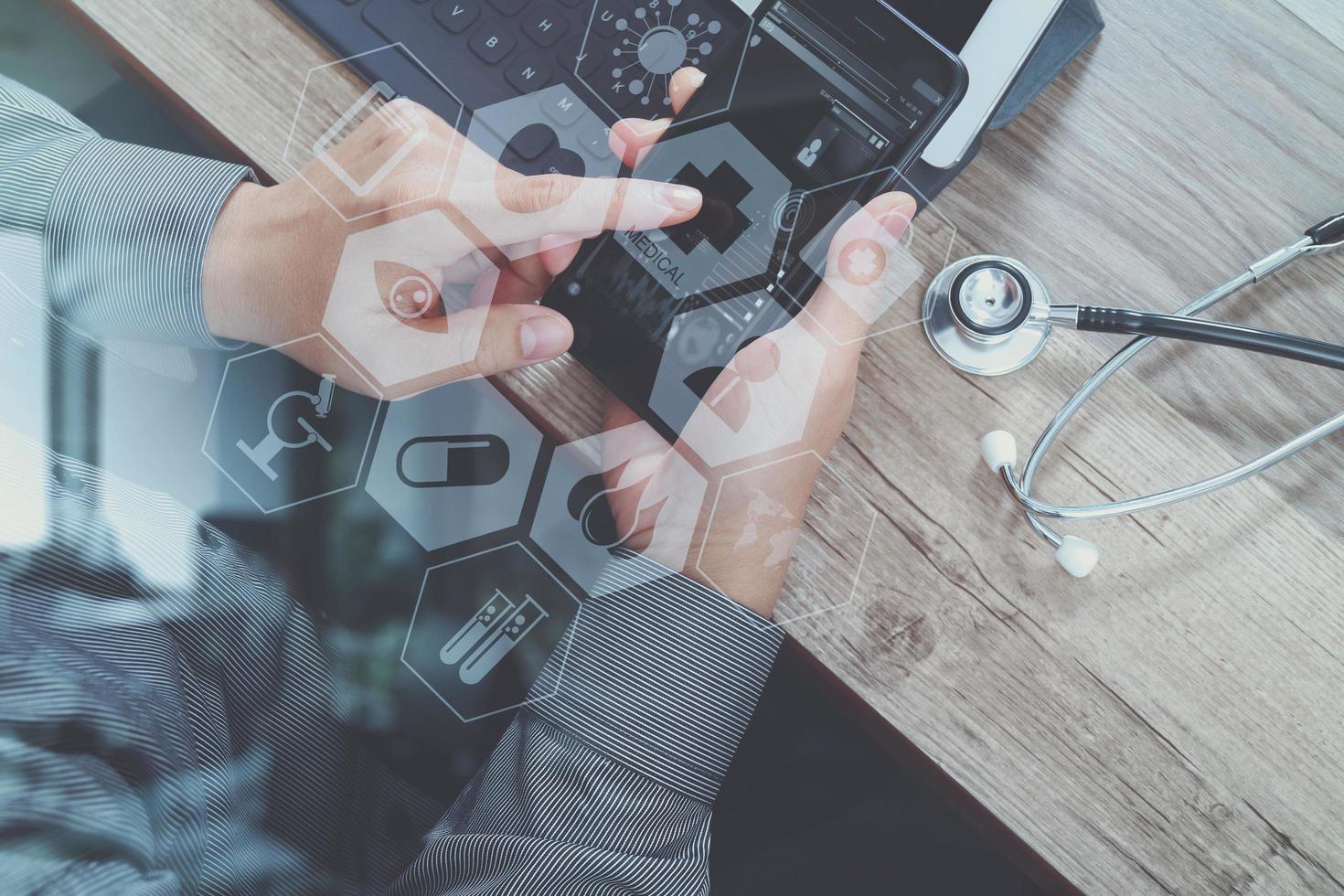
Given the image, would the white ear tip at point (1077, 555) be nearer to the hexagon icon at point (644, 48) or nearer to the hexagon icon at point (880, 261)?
the hexagon icon at point (880, 261)

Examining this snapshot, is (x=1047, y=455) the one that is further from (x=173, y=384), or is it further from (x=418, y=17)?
(x=173, y=384)

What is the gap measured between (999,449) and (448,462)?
0.34 metres

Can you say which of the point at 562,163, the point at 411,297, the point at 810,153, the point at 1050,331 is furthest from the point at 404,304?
the point at 1050,331

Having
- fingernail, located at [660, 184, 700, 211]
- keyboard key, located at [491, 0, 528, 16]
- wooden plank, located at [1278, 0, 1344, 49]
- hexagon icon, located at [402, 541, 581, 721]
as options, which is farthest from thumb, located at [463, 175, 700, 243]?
wooden plank, located at [1278, 0, 1344, 49]

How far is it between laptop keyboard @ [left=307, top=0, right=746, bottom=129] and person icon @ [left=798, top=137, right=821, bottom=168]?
7cm

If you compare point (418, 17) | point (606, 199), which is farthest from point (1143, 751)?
point (418, 17)

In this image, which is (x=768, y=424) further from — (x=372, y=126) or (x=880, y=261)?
(x=372, y=126)

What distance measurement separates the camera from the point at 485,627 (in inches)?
19.7

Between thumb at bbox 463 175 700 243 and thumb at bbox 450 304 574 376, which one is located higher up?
thumb at bbox 463 175 700 243

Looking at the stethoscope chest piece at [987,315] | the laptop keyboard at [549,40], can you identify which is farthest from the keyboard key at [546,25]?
the stethoscope chest piece at [987,315]

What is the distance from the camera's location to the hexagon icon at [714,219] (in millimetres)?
366

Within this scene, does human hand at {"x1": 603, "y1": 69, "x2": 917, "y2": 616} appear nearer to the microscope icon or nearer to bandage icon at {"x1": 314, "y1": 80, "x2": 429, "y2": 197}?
bandage icon at {"x1": 314, "y1": 80, "x2": 429, "y2": 197}

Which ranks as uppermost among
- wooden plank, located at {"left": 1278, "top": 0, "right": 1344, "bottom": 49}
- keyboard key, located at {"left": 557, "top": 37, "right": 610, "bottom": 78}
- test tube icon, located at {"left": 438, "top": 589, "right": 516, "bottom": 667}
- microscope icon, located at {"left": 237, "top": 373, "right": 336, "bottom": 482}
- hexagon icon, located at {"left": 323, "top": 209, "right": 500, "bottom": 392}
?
wooden plank, located at {"left": 1278, "top": 0, "right": 1344, "bottom": 49}

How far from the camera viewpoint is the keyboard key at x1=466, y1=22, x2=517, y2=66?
38 centimetres
